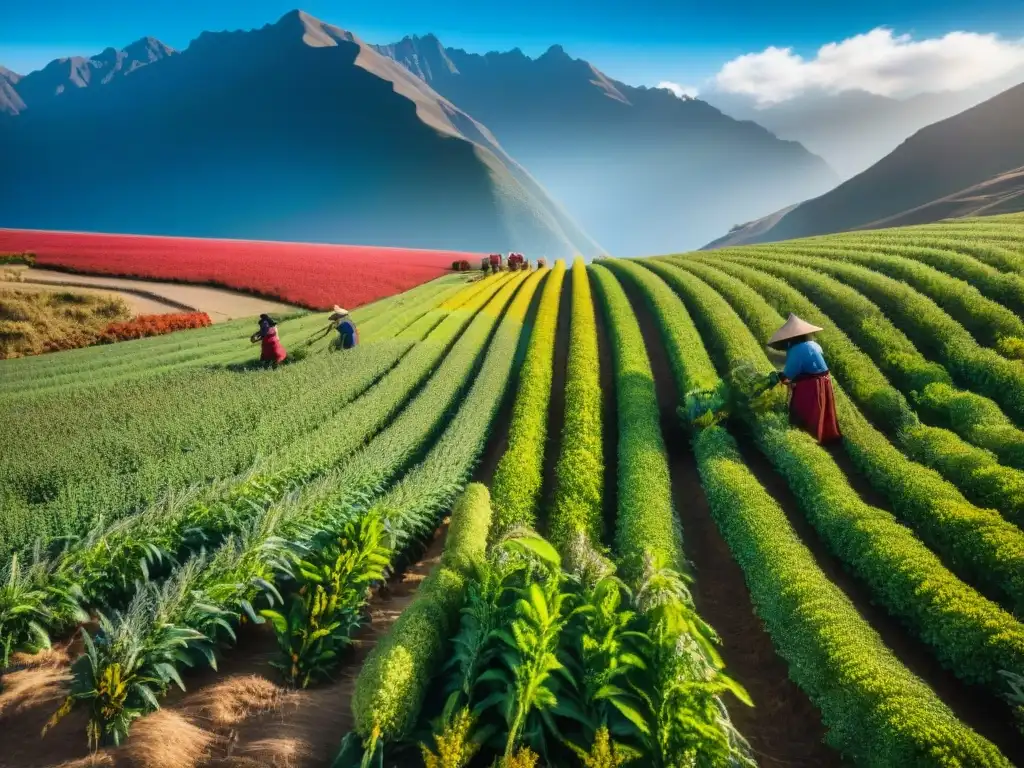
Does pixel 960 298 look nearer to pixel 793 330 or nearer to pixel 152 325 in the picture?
pixel 793 330

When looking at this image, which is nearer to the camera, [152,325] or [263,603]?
[263,603]

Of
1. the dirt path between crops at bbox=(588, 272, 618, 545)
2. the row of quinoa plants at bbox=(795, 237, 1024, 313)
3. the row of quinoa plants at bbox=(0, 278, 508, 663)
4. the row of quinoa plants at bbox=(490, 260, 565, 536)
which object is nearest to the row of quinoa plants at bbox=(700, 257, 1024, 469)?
the row of quinoa plants at bbox=(795, 237, 1024, 313)

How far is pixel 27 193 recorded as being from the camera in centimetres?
17675

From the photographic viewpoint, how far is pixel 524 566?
544 cm

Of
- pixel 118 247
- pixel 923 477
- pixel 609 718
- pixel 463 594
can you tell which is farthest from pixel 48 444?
pixel 118 247

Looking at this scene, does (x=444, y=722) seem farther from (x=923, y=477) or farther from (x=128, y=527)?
(x=923, y=477)

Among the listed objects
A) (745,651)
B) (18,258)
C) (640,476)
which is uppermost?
(18,258)

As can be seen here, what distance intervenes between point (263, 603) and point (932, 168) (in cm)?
13891

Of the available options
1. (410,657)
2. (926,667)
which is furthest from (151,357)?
(926,667)

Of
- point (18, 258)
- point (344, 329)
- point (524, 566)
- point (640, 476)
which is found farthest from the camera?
point (18, 258)

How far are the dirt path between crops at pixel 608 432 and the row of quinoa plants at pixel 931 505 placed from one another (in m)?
4.06

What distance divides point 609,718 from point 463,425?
24.1 ft

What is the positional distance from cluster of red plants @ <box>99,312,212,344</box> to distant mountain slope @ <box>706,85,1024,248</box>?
102963mm

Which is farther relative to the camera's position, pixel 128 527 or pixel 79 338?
pixel 79 338
